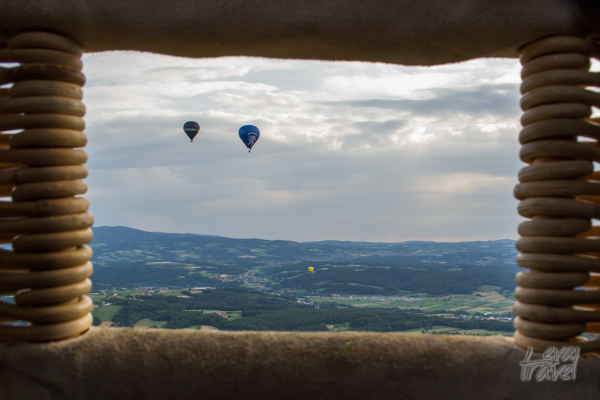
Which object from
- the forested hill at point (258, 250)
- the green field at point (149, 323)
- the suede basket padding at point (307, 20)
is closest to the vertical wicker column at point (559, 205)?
the suede basket padding at point (307, 20)

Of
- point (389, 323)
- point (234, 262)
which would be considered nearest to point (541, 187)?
point (389, 323)

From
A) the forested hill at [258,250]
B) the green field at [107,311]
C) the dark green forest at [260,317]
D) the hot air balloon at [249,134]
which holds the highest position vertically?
the hot air balloon at [249,134]

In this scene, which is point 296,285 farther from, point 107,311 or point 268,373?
point 268,373

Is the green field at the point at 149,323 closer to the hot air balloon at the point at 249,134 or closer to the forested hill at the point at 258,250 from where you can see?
the hot air balloon at the point at 249,134

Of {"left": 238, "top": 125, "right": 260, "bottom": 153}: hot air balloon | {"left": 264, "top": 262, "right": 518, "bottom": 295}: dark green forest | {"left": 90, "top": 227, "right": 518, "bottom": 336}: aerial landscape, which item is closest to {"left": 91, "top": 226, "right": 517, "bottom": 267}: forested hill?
{"left": 90, "top": 227, "right": 518, "bottom": 336}: aerial landscape

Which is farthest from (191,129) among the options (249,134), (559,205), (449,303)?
(449,303)
